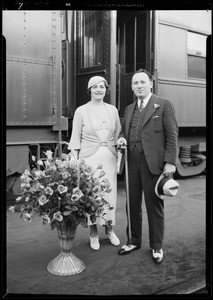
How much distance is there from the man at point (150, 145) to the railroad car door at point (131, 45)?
2724 mm

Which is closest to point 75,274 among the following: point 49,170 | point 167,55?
point 49,170

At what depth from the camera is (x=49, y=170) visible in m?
2.64

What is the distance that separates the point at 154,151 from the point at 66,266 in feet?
3.94

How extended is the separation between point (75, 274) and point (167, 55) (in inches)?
167

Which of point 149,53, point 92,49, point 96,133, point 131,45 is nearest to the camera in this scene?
point 96,133

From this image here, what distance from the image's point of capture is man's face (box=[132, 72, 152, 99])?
2971 mm

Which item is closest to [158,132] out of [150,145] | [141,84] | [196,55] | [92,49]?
[150,145]

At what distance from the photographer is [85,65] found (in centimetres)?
595

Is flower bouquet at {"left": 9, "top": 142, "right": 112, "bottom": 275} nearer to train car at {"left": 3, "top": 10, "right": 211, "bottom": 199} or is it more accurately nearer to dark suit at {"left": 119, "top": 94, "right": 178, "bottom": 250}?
dark suit at {"left": 119, "top": 94, "right": 178, "bottom": 250}

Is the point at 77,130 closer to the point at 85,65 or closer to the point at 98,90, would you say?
the point at 98,90

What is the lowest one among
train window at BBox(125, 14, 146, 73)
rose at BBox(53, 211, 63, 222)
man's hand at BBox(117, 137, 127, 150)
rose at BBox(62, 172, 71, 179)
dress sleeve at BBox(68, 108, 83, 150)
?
rose at BBox(53, 211, 63, 222)

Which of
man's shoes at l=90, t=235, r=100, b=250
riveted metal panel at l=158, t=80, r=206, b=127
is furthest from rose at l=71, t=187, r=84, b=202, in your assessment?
riveted metal panel at l=158, t=80, r=206, b=127

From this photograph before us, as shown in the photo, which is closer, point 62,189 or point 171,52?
point 62,189
